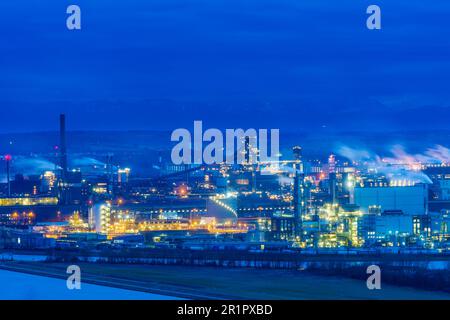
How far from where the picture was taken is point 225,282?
14.0m

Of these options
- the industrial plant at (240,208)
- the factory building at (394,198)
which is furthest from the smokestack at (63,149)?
the factory building at (394,198)

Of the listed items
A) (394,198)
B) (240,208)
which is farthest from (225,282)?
(240,208)

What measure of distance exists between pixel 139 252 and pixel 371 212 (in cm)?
1179

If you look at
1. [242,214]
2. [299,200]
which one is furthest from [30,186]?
[299,200]

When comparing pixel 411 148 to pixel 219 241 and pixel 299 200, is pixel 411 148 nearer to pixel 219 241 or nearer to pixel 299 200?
pixel 299 200

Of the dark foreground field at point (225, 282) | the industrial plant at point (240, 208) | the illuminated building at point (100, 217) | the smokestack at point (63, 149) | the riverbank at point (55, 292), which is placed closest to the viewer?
the riverbank at point (55, 292)

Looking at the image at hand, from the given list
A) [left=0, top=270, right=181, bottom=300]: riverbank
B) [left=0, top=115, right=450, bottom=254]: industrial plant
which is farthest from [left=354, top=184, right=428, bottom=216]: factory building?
[left=0, top=270, right=181, bottom=300]: riverbank

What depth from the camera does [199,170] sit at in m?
48.7

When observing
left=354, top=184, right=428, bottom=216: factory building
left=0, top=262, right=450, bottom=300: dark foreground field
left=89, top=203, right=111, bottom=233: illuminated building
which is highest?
left=354, top=184, right=428, bottom=216: factory building

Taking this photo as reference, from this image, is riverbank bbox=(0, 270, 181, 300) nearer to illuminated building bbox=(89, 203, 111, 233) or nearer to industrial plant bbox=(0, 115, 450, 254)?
industrial plant bbox=(0, 115, 450, 254)

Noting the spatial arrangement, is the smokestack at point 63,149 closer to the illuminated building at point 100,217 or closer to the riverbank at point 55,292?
the illuminated building at point 100,217

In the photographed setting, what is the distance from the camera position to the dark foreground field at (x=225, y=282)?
41.2ft

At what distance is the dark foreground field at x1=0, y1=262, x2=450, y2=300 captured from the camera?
12.5m
